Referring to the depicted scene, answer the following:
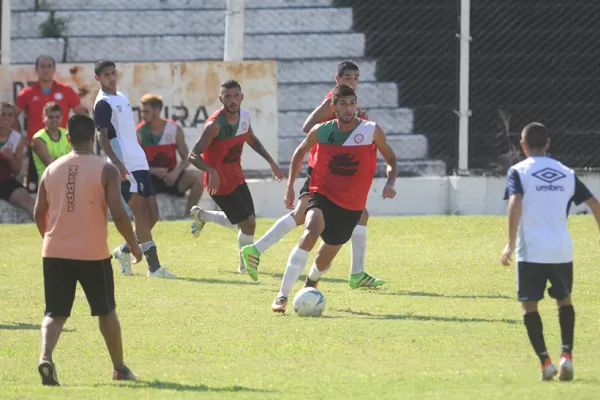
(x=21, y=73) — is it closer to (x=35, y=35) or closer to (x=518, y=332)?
(x=35, y=35)

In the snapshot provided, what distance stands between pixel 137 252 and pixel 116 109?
538 centimetres

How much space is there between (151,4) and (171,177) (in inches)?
211

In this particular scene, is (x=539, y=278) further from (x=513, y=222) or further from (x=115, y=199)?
(x=115, y=199)

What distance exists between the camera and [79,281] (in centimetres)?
809

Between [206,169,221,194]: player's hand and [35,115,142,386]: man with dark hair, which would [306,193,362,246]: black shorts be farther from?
[35,115,142,386]: man with dark hair

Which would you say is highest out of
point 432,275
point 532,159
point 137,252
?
point 532,159

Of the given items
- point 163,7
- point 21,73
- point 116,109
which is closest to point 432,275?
point 116,109

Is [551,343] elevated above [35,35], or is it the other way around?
[35,35]

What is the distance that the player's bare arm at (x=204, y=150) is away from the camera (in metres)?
13.5

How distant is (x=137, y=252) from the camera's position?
825cm

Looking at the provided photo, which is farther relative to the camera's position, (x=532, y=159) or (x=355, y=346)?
(x=355, y=346)

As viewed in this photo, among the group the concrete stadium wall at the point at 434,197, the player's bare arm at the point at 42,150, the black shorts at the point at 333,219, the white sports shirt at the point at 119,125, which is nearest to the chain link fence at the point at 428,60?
the concrete stadium wall at the point at 434,197

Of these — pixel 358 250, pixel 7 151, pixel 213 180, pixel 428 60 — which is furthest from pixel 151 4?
pixel 358 250

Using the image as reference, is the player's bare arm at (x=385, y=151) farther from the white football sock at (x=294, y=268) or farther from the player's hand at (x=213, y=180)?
the player's hand at (x=213, y=180)
